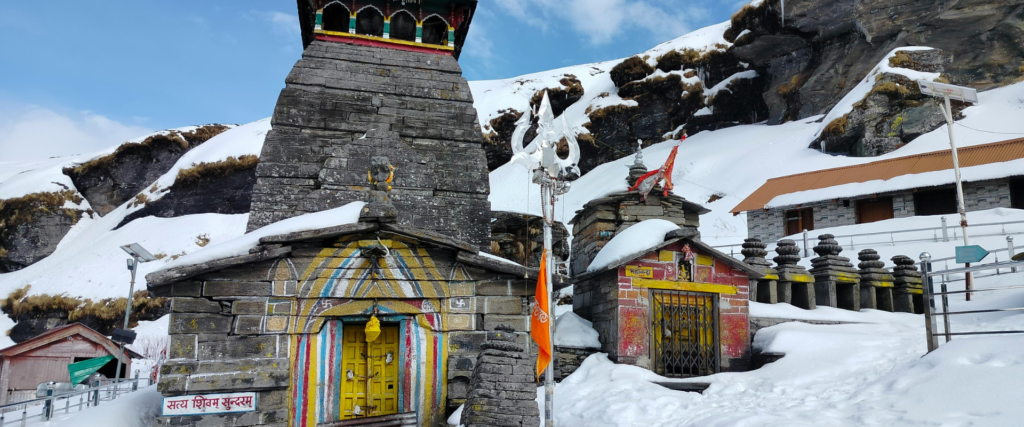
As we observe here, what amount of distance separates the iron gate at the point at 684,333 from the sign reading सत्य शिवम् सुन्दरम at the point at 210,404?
6.88 metres

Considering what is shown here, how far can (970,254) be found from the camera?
10320mm

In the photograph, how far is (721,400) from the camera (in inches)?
372

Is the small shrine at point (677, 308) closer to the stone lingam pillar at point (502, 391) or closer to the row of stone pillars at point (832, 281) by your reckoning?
the row of stone pillars at point (832, 281)

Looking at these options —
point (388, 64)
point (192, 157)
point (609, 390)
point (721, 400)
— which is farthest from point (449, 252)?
point (192, 157)

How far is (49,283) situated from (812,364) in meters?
41.7

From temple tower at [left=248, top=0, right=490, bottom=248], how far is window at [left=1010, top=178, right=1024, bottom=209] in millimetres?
21379

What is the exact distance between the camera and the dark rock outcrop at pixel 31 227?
136ft


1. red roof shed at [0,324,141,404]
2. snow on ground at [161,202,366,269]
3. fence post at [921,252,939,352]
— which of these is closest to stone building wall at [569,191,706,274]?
snow on ground at [161,202,366,269]

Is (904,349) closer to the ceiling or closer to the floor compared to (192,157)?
closer to the floor

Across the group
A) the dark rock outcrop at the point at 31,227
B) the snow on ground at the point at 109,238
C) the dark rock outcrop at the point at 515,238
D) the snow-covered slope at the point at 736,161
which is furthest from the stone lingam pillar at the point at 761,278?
the dark rock outcrop at the point at 31,227

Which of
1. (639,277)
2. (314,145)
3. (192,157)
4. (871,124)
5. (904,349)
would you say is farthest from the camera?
(192,157)

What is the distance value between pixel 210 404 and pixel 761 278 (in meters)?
10.4

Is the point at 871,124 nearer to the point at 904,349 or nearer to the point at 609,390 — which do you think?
the point at 904,349

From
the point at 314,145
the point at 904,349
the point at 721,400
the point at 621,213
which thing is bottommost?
the point at 721,400
